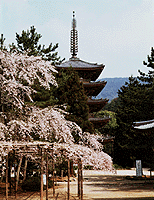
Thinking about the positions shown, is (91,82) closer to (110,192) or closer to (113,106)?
(110,192)

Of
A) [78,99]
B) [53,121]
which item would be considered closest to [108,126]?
[78,99]

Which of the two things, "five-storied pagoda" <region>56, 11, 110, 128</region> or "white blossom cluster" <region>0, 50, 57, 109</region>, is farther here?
"five-storied pagoda" <region>56, 11, 110, 128</region>

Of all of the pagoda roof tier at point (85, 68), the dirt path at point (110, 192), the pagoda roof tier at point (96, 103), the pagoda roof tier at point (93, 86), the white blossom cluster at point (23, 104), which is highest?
the pagoda roof tier at point (85, 68)

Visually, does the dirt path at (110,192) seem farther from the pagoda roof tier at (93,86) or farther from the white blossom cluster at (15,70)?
the pagoda roof tier at (93,86)

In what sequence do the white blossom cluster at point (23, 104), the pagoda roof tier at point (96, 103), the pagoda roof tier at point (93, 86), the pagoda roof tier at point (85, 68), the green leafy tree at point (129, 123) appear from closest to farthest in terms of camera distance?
the white blossom cluster at point (23, 104)
the pagoda roof tier at point (96, 103)
the pagoda roof tier at point (93, 86)
the pagoda roof tier at point (85, 68)
the green leafy tree at point (129, 123)

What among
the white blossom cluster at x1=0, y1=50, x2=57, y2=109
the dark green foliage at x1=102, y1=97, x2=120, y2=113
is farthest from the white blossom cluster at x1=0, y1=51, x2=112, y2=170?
the dark green foliage at x1=102, y1=97, x2=120, y2=113

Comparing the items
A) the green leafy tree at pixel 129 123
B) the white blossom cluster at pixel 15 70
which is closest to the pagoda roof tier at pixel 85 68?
the green leafy tree at pixel 129 123

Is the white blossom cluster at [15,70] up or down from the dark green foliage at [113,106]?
down

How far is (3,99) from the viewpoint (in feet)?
37.5

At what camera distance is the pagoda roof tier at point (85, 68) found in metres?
26.7

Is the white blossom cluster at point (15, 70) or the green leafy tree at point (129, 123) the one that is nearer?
the white blossom cluster at point (15, 70)

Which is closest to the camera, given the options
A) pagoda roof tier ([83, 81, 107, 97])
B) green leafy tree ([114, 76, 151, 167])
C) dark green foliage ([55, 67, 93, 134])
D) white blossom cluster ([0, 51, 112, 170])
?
Answer: white blossom cluster ([0, 51, 112, 170])

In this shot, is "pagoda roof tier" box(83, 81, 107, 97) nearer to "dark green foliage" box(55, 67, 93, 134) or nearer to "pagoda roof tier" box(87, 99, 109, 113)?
"pagoda roof tier" box(87, 99, 109, 113)

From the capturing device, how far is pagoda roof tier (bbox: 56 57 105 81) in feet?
87.6
